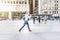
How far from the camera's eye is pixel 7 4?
52594 mm

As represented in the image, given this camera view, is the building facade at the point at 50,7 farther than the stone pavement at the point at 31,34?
Yes

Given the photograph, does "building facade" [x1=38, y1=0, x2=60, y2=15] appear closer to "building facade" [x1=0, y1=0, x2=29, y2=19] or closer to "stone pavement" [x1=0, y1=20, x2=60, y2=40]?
"building facade" [x1=0, y1=0, x2=29, y2=19]

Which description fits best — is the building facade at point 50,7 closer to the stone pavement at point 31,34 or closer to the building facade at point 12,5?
the building facade at point 12,5

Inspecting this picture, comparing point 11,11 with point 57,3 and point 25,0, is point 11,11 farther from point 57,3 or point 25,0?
point 57,3

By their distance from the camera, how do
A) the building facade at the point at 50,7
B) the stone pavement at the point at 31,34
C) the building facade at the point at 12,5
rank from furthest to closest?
the building facade at the point at 12,5
the building facade at the point at 50,7
the stone pavement at the point at 31,34

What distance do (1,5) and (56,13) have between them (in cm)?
1479

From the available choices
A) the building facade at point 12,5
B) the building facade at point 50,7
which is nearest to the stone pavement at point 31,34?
the building facade at point 50,7

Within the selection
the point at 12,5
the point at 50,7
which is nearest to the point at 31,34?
the point at 50,7

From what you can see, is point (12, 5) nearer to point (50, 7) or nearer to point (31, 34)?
point (50, 7)

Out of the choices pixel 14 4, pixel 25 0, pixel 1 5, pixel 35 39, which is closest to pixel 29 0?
pixel 25 0

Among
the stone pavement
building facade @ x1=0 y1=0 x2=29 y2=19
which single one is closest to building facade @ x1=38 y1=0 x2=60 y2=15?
building facade @ x1=0 y1=0 x2=29 y2=19

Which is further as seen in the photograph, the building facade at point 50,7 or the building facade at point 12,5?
the building facade at point 12,5

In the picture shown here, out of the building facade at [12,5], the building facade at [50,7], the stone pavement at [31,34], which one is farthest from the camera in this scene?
the building facade at [12,5]

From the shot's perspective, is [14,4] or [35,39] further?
[14,4]
